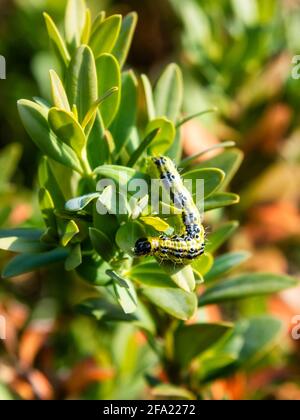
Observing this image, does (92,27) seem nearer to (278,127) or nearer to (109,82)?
(109,82)

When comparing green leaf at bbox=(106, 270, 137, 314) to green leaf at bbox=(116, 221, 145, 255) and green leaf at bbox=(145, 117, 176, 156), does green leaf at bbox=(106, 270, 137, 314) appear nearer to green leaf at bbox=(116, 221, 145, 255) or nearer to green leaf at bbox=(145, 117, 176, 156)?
green leaf at bbox=(116, 221, 145, 255)

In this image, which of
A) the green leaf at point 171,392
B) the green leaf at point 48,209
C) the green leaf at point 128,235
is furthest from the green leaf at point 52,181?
the green leaf at point 171,392

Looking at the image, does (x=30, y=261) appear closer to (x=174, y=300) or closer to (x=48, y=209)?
(x=48, y=209)

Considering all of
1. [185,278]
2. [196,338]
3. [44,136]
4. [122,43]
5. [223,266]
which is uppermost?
[122,43]

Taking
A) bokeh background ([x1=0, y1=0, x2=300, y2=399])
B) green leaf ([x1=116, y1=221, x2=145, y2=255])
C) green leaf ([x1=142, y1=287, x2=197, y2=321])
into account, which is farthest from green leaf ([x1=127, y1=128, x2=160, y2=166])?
bokeh background ([x1=0, y1=0, x2=300, y2=399])

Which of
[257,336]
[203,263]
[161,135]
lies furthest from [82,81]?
[257,336]
